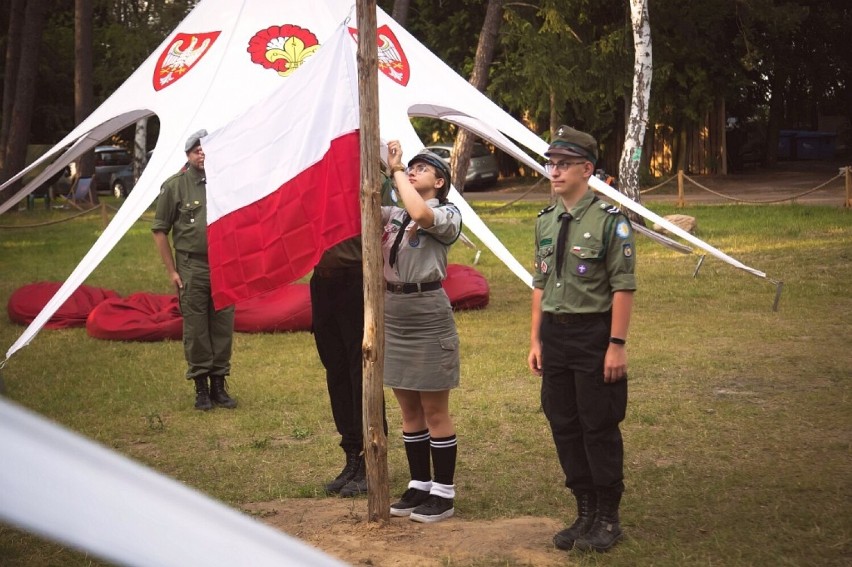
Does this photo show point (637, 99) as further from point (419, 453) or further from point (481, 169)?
point (481, 169)

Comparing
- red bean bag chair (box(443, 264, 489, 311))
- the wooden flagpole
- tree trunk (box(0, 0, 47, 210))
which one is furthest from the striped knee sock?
tree trunk (box(0, 0, 47, 210))

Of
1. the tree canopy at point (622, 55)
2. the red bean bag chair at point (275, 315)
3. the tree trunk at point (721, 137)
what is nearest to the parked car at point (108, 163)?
the tree canopy at point (622, 55)

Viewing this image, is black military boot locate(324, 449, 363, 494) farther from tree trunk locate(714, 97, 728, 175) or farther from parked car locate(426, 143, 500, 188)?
parked car locate(426, 143, 500, 188)

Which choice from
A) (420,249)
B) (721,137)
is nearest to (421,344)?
(420,249)

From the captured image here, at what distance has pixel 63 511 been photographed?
0.68m

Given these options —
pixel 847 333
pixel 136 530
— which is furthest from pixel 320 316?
pixel 847 333

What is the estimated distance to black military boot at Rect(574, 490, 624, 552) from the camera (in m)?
4.25

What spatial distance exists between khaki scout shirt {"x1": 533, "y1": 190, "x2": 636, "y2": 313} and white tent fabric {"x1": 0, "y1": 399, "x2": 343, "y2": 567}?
11.7 feet

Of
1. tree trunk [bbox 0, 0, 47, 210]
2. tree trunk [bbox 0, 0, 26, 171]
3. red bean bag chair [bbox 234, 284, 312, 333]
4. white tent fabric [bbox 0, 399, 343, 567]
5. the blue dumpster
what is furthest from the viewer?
the blue dumpster

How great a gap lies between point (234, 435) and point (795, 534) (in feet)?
11.5

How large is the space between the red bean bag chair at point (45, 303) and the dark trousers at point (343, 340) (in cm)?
632

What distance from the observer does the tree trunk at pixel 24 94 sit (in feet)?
82.9

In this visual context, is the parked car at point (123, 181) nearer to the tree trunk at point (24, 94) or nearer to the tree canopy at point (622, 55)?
the tree canopy at point (622, 55)

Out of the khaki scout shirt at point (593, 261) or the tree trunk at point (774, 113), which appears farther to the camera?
the tree trunk at point (774, 113)
